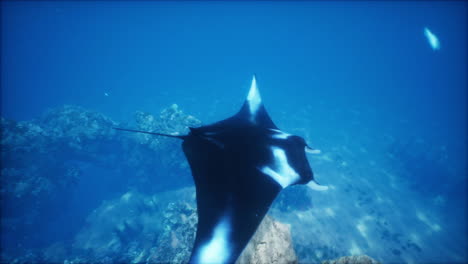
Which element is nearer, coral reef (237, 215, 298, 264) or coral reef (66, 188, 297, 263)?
coral reef (237, 215, 298, 264)

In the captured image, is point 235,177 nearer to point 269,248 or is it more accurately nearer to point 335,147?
point 269,248

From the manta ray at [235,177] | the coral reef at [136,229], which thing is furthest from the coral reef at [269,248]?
the coral reef at [136,229]

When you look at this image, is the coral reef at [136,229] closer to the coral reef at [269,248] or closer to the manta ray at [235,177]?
the coral reef at [269,248]

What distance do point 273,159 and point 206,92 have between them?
37.4 m

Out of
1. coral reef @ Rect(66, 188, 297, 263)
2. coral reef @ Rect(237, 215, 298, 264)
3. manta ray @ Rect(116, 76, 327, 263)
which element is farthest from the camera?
coral reef @ Rect(66, 188, 297, 263)

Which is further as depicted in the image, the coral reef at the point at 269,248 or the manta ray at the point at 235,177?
the coral reef at the point at 269,248

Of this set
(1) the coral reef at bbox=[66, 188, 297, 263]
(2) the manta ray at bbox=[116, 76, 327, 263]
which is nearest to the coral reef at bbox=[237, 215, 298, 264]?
(2) the manta ray at bbox=[116, 76, 327, 263]

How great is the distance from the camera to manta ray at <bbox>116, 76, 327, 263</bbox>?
1.82m

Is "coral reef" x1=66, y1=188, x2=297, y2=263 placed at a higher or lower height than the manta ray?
lower

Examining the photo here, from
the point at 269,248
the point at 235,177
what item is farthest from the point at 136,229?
the point at 235,177

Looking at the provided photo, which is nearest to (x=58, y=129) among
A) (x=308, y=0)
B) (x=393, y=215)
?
(x=393, y=215)

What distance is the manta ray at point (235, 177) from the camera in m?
1.82

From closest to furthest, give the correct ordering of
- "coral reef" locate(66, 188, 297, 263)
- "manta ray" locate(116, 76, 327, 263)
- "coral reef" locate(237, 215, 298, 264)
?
1. "manta ray" locate(116, 76, 327, 263)
2. "coral reef" locate(237, 215, 298, 264)
3. "coral reef" locate(66, 188, 297, 263)

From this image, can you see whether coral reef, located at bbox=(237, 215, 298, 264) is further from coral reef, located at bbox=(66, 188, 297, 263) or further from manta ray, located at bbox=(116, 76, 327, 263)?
coral reef, located at bbox=(66, 188, 297, 263)
